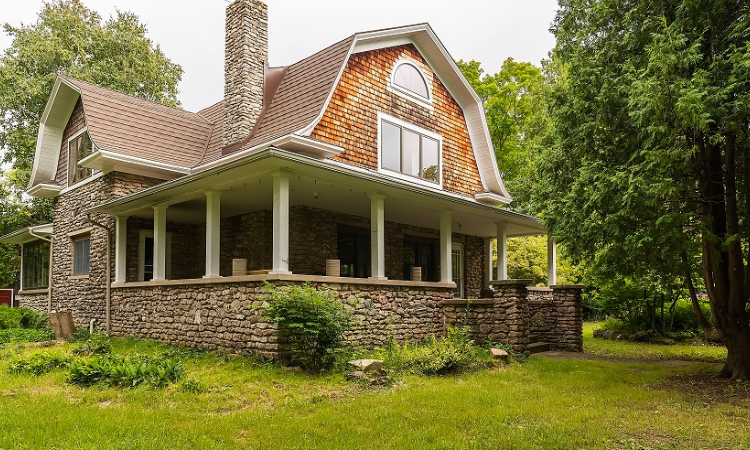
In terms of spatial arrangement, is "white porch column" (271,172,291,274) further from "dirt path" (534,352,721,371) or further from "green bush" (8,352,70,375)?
"dirt path" (534,352,721,371)

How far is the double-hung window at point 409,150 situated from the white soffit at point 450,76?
→ 6.07ft

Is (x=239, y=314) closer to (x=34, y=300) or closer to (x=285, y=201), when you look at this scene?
(x=285, y=201)

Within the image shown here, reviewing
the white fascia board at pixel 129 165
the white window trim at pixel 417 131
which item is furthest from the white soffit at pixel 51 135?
the white window trim at pixel 417 131

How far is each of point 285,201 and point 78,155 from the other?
9.42m

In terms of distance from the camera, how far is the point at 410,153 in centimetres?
1459

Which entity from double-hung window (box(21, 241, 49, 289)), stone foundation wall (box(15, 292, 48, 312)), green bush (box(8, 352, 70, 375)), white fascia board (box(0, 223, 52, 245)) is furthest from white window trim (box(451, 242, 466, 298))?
double-hung window (box(21, 241, 49, 289))

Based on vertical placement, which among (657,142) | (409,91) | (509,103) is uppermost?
(509,103)

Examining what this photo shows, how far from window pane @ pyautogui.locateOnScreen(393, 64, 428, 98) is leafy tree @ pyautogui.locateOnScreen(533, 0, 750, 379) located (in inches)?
213

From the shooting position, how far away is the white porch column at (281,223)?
9.07 m

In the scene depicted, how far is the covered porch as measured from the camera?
31.6 ft

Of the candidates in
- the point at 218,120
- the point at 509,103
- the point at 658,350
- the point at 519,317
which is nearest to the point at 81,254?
the point at 218,120

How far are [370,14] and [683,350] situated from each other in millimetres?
74662

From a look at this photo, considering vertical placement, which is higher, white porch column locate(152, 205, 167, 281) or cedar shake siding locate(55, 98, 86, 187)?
cedar shake siding locate(55, 98, 86, 187)

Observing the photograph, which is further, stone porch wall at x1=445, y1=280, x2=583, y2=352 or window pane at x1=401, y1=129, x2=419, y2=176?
window pane at x1=401, y1=129, x2=419, y2=176
